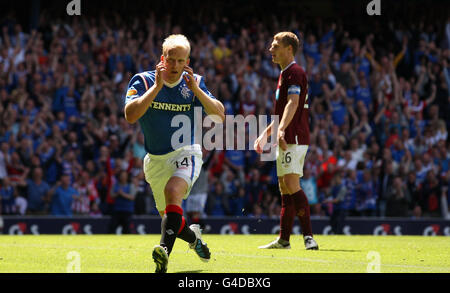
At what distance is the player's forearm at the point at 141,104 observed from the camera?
7316 millimetres

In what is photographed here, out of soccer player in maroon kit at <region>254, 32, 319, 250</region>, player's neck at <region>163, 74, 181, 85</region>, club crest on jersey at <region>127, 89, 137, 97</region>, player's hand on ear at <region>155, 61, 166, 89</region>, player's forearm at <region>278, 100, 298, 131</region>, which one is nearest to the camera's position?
player's hand on ear at <region>155, 61, 166, 89</region>

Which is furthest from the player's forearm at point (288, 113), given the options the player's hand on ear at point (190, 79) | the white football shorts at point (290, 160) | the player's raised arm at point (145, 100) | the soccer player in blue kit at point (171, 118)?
the player's raised arm at point (145, 100)

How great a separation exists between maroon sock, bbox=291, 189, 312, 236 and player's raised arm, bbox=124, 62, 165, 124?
10.6 feet

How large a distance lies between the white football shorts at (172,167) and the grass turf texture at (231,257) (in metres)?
0.73

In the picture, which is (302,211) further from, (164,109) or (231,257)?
(164,109)

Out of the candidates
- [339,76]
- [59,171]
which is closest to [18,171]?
[59,171]

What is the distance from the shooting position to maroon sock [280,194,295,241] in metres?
10.1

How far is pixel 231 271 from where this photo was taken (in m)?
7.36

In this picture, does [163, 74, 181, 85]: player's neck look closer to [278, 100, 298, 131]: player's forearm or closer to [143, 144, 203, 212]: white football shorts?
[143, 144, 203, 212]: white football shorts

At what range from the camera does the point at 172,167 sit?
7789 millimetres

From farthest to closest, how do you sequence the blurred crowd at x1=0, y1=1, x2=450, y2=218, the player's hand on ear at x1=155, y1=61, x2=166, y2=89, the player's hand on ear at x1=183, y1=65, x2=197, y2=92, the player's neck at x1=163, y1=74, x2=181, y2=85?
the blurred crowd at x1=0, y1=1, x2=450, y2=218 → the player's neck at x1=163, y1=74, x2=181, y2=85 → the player's hand on ear at x1=183, y1=65, x2=197, y2=92 → the player's hand on ear at x1=155, y1=61, x2=166, y2=89

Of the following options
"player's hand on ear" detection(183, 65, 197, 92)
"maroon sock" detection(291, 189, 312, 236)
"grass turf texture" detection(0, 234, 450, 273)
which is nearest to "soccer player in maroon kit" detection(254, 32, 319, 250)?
"maroon sock" detection(291, 189, 312, 236)

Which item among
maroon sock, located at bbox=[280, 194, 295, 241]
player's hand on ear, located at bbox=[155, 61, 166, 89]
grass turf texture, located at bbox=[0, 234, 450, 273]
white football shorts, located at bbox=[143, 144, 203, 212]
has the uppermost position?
player's hand on ear, located at bbox=[155, 61, 166, 89]
